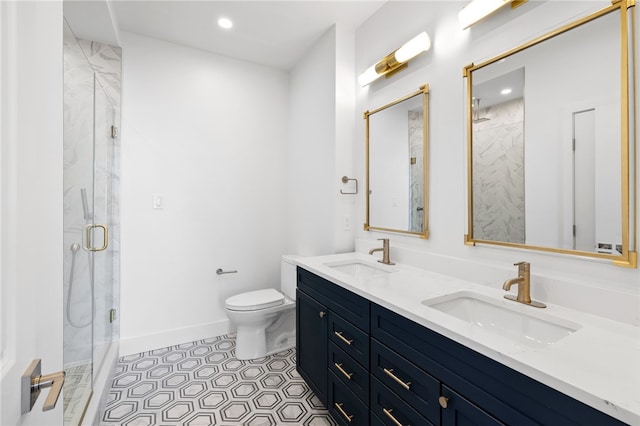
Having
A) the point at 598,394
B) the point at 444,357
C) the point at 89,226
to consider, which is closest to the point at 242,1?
the point at 89,226

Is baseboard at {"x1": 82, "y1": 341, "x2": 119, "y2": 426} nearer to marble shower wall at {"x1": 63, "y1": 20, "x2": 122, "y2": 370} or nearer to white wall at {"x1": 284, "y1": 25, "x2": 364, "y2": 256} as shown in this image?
marble shower wall at {"x1": 63, "y1": 20, "x2": 122, "y2": 370}

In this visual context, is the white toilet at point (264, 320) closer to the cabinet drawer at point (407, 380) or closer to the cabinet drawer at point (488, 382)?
the cabinet drawer at point (407, 380)

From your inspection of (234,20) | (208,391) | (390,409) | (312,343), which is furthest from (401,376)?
(234,20)

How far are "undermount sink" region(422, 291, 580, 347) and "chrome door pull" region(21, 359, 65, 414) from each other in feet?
3.60

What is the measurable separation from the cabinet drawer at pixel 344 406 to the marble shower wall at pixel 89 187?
51.8 inches

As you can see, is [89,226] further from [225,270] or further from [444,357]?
[444,357]

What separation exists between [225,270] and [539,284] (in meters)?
2.35

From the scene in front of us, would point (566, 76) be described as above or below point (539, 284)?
above

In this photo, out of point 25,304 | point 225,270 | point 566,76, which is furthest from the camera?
point 225,270

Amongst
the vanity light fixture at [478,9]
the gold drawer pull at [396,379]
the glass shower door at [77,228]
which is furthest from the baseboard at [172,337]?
the vanity light fixture at [478,9]

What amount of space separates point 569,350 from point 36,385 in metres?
1.18

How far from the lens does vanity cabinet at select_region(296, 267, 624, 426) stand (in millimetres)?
735

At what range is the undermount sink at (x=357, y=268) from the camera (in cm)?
185

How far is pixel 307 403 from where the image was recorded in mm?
1797
